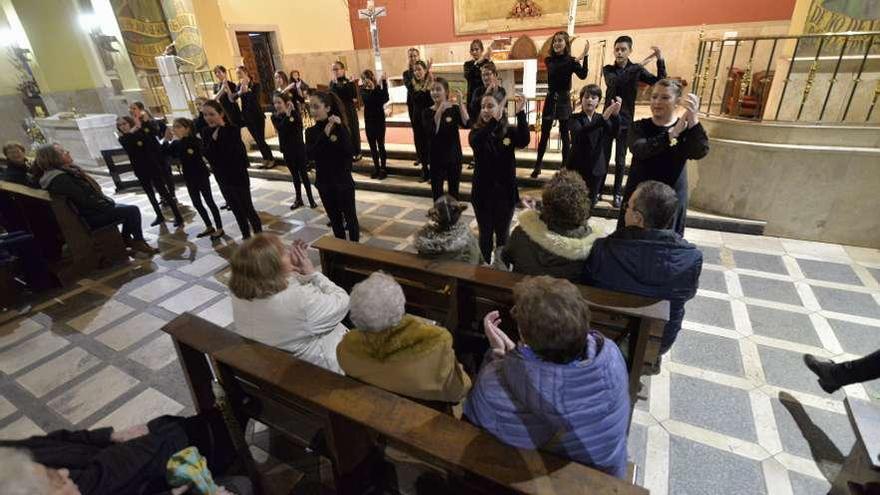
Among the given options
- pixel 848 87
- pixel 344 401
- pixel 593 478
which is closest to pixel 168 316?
pixel 344 401

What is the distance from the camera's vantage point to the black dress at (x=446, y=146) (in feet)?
14.3

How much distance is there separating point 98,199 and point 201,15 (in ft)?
18.7

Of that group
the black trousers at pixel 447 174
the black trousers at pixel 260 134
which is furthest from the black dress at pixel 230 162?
the black trousers at pixel 260 134

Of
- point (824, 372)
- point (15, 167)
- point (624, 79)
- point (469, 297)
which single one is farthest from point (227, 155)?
point (824, 372)

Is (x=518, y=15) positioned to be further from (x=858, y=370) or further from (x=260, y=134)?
(x=858, y=370)

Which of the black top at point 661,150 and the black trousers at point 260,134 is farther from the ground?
the black top at point 661,150

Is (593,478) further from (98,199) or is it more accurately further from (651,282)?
(98,199)

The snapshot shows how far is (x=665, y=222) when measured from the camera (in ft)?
6.55

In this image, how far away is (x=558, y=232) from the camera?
7.06 feet

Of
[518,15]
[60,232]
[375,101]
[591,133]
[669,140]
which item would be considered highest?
[518,15]

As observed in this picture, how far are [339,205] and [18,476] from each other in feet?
10.8

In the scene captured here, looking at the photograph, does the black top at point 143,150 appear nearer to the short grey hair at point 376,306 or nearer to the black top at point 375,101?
the black top at point 375,101

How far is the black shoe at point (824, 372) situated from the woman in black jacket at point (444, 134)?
323 centimetres

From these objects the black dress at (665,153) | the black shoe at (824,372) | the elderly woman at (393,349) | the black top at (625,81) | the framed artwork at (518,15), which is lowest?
the black shoe at (824,372)
